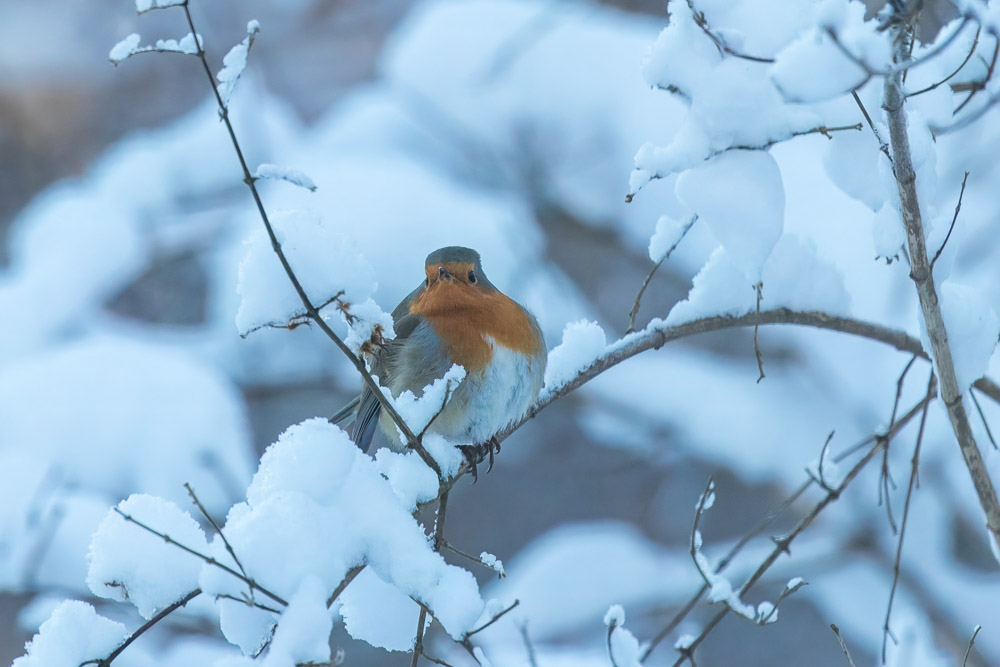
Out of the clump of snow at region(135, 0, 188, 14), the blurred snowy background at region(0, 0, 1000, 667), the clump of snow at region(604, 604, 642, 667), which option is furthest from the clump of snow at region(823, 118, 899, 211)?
the blurred snowy background at region(0, 0, 1000, 667)

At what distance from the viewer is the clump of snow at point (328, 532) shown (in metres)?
0.96

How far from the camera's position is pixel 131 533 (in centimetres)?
109

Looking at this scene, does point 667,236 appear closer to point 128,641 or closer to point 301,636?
point 301,636

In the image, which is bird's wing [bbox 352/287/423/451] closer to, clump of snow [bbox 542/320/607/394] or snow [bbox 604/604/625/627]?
clump of snow [bbox 542/320/607/394]

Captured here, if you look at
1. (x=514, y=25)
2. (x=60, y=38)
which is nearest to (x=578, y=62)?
(x=514, y=25)

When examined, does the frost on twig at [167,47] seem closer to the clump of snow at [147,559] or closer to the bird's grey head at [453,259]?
the clump of snow at [147,559]

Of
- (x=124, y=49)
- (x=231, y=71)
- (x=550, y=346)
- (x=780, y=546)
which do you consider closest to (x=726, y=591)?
Result: (x=780, y=546)

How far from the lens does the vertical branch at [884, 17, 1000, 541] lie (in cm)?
99

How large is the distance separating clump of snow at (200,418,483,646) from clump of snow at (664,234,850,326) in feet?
2.17

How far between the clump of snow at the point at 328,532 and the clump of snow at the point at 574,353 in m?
0.51

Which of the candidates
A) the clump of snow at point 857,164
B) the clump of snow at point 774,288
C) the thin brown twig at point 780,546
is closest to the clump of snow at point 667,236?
the clump of snow at point 774,288

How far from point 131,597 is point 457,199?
384cm

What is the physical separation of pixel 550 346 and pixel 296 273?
3.50 m

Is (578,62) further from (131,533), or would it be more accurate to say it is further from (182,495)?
(131,533)
